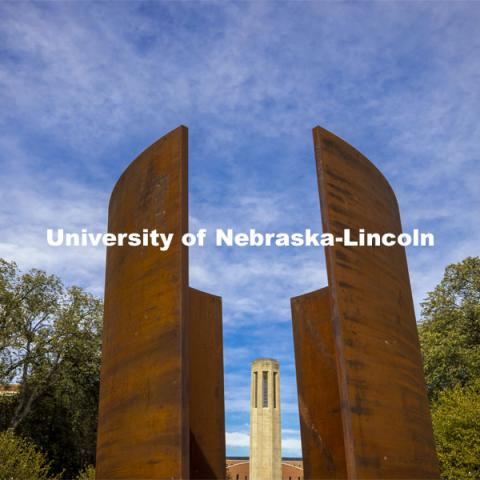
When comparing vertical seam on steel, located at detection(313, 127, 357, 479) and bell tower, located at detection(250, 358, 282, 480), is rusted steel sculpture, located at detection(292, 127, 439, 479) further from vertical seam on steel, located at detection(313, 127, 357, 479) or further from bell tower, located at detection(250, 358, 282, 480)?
bell tower, located at detection(250, 358, 282, 480)

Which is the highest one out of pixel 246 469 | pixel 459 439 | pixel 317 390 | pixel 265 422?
pixel 265 422

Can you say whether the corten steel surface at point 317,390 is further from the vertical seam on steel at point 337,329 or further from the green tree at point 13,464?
the green tree at point 13,464

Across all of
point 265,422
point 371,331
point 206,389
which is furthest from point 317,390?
point 265,422

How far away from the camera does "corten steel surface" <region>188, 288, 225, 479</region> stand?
6.70 meters

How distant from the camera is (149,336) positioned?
14.9 feet

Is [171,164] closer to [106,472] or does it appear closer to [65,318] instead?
[106,472]

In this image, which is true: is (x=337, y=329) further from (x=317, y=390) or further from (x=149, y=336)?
(x=317, y=390)

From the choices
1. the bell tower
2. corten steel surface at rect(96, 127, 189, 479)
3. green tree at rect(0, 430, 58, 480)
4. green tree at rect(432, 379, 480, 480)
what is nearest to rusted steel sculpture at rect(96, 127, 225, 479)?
corten steel surface at rect(96, 127, 189, 479)

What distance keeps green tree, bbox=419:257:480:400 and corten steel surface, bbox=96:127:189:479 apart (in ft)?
58.7

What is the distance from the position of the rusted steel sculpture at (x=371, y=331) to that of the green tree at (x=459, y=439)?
13.2 m

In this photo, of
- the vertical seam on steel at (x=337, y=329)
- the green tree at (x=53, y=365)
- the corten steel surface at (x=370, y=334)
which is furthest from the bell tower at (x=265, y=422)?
the vertical seam on steel at (x=337, y=329)

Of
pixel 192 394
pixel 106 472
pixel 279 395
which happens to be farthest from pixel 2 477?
pixel 279 395

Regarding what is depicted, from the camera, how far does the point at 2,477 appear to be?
52.7 ft

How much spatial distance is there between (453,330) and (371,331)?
19914 mm
